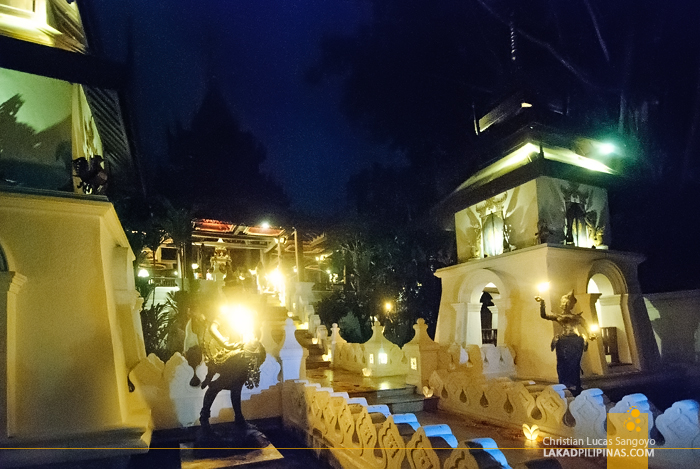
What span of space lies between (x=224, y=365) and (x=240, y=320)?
28.2 inches

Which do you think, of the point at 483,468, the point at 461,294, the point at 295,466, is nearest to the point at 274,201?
the point at 461,294

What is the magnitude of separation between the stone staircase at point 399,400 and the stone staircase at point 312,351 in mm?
4966

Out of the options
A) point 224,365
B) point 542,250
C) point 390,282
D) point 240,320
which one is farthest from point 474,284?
point 224,365

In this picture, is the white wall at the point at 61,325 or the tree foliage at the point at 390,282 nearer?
the white wall at the point at 61,325

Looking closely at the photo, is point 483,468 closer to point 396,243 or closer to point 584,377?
point 584,377

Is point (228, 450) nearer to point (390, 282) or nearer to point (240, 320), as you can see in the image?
point (240, 320)

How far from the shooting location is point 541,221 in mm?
12719

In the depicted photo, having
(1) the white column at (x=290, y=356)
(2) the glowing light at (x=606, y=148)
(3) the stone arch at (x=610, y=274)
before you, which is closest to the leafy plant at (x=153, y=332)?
(1) the white column at (x=290, y=356)

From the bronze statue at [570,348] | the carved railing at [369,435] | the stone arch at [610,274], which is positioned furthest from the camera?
the stone arch at [610,274]

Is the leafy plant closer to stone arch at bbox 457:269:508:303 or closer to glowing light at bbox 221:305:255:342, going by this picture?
glowing light at bbox 221:305:255:342

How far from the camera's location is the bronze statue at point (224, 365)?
654 centimetres

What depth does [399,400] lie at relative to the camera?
32.9ft

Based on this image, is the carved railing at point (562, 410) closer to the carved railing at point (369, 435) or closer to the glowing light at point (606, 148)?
the carved railing at point (369, 435)

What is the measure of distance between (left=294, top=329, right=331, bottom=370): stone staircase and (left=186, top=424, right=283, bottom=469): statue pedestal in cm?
799
